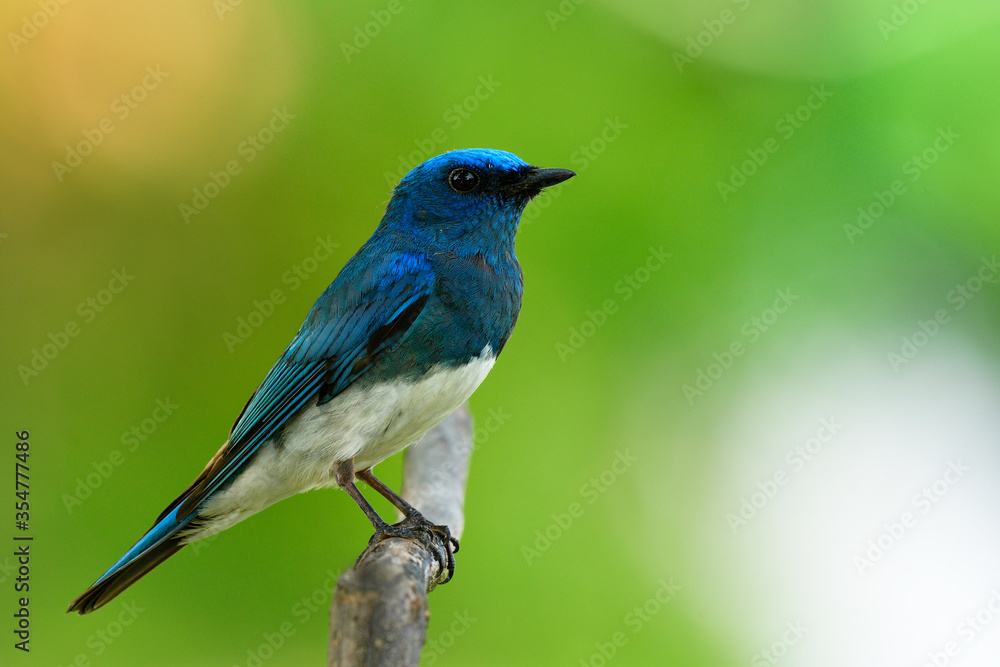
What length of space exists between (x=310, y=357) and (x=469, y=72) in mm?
2657

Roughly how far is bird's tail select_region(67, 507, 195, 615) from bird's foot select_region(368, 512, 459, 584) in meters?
0.91

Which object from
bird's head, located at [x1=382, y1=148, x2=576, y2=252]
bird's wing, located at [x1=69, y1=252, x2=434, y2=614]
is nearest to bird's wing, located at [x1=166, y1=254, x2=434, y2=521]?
bird's wing, located at [x1=69, y1=252, x2=434, y2=614]

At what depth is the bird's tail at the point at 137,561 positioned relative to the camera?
146 inches

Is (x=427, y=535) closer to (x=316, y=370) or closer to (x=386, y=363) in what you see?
(x=386, y=363)

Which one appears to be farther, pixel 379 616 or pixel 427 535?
pixel 427 535

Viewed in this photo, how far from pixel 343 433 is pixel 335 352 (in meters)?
0.36

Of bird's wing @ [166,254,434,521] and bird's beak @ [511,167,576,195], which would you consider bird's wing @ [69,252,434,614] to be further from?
bird's beak @ [511,167,576,195]

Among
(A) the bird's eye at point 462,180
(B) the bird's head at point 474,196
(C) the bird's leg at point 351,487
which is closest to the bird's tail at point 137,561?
(C) the bird's leg at point 351,487

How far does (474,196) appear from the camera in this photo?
4117 millimetres

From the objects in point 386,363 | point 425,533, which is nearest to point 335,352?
point 386,363

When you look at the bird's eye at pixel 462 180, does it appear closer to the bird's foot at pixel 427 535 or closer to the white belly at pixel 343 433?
the white belly at pixel 343 433

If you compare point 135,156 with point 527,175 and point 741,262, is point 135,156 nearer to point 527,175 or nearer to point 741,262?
point 527,175

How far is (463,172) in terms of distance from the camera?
13.5ft

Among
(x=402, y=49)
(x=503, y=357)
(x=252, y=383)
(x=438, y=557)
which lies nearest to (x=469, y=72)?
(x=402, y=49)
